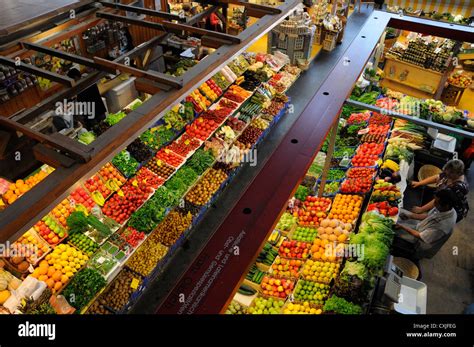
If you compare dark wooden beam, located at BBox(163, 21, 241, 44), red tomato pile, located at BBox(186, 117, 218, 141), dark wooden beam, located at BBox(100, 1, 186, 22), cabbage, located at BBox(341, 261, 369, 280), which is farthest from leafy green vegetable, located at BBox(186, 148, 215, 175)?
dark wooden beam, located at BBox(163, 21, 241, 44)

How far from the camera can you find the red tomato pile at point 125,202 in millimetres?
5426

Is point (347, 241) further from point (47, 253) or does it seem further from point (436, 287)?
point (47, 253)

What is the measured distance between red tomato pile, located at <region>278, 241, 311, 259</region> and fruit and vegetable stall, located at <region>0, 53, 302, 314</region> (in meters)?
1.71

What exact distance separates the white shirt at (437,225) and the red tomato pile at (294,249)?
177cm

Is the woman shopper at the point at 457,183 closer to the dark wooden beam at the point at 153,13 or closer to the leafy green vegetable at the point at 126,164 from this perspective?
the dark wooden beam at the point at 153,13

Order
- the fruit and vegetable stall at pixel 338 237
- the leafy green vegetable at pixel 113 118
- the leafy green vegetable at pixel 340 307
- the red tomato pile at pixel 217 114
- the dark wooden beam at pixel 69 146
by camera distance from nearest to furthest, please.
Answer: the dark wooden beam at pixel 69 146
the leafy green vegetable at pixel 340 307
the fruit and vegetable stall at pixel 338 237
the leafy green vegetable at pixel 113 118
the red tomato pile at pixel 217 114

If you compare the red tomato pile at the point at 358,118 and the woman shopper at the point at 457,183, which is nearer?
the woman shopper at the point at 457,183

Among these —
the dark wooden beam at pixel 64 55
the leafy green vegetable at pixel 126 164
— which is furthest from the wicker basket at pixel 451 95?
the dark wooden beam at pixel 64 55

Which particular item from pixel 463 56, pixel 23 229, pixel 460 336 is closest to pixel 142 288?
pixel 23 229

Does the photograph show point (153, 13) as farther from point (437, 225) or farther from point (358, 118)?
point (358, 118)

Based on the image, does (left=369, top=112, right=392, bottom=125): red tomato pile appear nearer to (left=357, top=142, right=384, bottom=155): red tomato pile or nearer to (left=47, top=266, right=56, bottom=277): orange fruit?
(left=357, top=142, right=384, bottom=155): red tomato pile

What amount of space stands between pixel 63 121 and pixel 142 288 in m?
2.89

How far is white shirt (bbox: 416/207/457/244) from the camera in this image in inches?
201

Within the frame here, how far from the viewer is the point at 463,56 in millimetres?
11391
